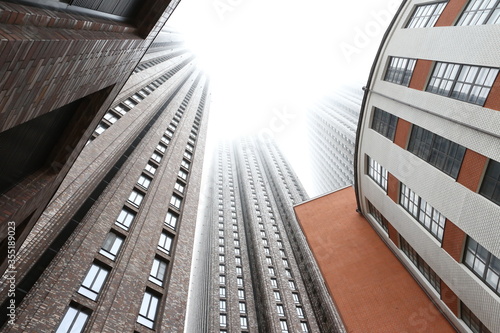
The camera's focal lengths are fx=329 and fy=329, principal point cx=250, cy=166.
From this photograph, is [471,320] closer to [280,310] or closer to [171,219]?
[171,219]

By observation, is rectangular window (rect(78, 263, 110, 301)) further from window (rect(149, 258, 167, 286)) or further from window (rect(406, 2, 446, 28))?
window (rect(406, 2, 446, 28))

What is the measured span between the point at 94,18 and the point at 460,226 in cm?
1577

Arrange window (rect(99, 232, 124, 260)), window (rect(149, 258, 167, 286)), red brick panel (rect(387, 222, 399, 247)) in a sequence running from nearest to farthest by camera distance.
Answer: window (rect(99, 232, 124, 260)), window (rect(149, 258, 167, 286)), red brick panel (rect(387, 222, 399, 247))

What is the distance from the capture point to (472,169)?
45.9ft

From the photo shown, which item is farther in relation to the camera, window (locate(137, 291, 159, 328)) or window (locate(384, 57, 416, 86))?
window (locate(384, 57, 416, 86))

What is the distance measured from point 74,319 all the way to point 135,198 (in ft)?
36.0

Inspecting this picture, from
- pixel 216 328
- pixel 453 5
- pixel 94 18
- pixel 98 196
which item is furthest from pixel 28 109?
pixel 216 328

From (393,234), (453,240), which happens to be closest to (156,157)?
(393,234)

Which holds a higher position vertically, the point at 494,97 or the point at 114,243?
the point at 114,243

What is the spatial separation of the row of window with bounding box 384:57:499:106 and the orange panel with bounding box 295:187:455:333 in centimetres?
1216

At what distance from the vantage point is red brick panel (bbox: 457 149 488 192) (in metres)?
13.6

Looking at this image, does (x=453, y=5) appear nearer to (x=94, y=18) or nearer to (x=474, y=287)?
(x=474, y=287)

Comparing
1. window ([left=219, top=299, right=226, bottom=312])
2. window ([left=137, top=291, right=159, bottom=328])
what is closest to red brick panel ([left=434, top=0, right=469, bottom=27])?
window ([left=137, top=291, right=159, bottom=328])

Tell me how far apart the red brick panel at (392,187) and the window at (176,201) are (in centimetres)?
1654
